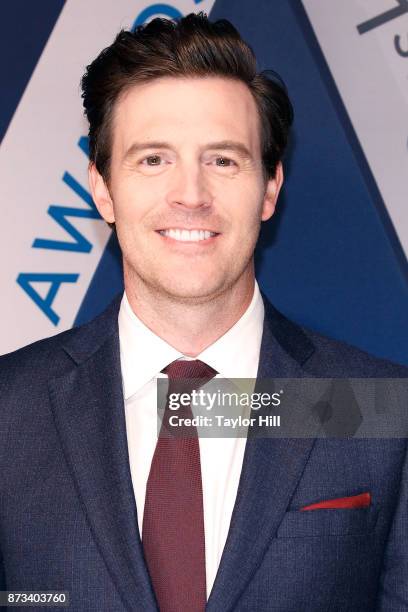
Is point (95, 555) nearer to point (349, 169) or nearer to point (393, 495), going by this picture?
point (393, 495)

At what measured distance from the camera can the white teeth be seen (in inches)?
76.4

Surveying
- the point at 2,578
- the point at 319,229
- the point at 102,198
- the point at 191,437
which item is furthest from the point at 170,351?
the point at 319,229

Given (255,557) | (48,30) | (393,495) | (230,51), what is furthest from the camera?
(48,30)

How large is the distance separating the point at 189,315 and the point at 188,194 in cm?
28

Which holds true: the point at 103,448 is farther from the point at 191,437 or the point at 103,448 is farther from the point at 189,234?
the point at 189,234

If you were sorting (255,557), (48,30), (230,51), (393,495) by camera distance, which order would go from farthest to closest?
1. (48,30)
2. (230,51)
3. (393,495)
4. (255,557)

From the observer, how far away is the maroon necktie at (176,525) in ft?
5.66

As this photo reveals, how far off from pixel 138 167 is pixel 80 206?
0.58m

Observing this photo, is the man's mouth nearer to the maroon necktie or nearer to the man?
the man

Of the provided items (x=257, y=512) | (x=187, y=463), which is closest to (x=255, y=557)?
(x=257, y=512)

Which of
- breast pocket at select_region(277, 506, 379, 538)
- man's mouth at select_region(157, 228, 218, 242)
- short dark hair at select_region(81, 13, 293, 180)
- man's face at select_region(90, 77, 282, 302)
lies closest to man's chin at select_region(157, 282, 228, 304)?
man's face at select_region(90, 77, 282, 302)

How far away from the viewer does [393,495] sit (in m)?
1.88

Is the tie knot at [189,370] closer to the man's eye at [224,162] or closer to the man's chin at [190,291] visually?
the man's chin at [190,291]

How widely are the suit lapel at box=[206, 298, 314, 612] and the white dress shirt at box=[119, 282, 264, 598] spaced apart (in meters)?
0.06
